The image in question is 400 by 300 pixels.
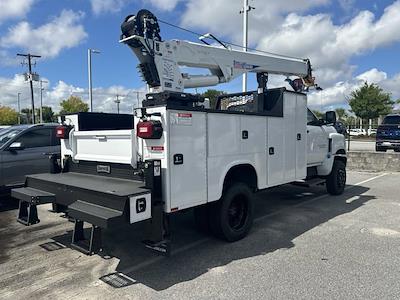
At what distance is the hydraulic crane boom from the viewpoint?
18.3ft

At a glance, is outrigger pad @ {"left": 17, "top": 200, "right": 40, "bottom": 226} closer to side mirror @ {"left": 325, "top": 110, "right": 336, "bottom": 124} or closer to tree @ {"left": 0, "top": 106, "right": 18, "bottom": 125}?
side mirror @ {"left": 325, "top": 110, "right": 336, "bottom": 124}

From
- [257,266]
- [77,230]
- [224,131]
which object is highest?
[224,131]

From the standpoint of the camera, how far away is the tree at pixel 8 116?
257 ft

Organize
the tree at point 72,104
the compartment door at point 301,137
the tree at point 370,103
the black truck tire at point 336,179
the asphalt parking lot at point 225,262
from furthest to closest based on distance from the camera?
the tree at point 72,104 < the tree at point 370,103 < the black truck tire at point 336,179 < the compartment door at point 301,137 < the asphalt parking lot at point 225,262

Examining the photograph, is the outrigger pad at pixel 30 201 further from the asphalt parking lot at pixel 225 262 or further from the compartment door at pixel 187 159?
the compartment door at pixel 187 159

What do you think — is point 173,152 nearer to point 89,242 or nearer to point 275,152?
point 89,242

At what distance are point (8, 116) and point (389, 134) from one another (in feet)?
264

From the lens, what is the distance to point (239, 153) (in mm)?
5211

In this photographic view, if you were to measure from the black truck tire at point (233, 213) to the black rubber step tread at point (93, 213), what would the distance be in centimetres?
168

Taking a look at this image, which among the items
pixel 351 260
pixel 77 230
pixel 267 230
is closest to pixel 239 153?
pixel 267 230

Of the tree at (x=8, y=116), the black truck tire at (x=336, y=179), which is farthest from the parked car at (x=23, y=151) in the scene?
the tree at (x=8, y=116)

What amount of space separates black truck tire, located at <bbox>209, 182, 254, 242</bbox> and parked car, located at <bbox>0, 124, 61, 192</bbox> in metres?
4.38

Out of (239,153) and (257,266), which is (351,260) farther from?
(239,153)

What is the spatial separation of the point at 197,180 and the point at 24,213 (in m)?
2.44
